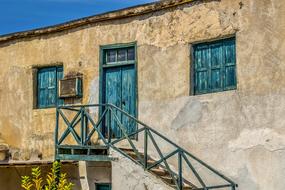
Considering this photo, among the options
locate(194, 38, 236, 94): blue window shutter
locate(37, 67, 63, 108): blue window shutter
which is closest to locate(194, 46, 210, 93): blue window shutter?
locate(194, 38, 236, 94): blue window shutter

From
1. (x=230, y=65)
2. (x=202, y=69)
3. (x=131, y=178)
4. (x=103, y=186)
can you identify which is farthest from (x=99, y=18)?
(x=131, y=178)

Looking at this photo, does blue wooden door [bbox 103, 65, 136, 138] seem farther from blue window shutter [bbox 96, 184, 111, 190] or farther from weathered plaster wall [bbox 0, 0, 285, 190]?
blue window shutter [bbox 96, 184, 111, 190]

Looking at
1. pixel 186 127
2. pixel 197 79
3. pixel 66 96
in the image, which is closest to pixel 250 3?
pixel 197 79

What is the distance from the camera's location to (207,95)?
41.3 ft

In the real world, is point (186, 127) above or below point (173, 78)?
below

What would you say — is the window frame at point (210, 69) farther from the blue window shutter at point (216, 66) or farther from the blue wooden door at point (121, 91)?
the blue wooden door at point (121, 91)

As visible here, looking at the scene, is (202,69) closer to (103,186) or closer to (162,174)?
(162,174)

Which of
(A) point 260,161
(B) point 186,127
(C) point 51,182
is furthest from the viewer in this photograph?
(B) point 186,127

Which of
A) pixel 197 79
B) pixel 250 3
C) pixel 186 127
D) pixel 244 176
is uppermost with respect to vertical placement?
pixel 250 3

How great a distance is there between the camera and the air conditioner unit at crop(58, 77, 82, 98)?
14.8 meters

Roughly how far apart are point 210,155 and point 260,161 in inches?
44.7

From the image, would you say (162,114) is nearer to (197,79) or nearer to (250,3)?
(197,79)

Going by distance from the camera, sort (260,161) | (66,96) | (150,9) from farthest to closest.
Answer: (66,96) < (150,9) < (260,161)

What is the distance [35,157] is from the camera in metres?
15.5
